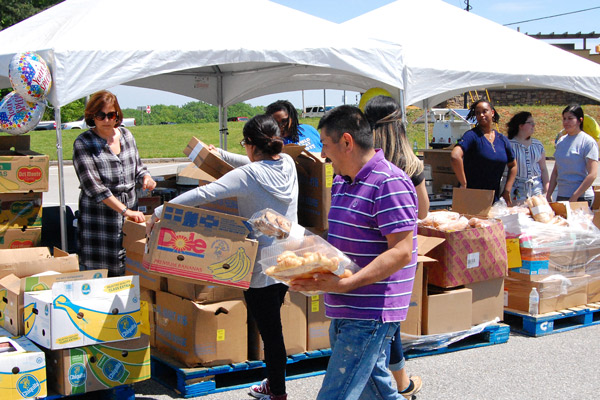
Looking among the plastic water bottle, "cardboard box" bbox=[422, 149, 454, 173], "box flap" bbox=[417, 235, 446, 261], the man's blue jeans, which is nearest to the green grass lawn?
"cardboard box" bbox=[422, 149, 454, 173]

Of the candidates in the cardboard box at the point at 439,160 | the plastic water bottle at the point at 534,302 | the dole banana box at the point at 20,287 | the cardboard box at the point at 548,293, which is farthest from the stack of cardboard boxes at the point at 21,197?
the cardboard box at the point at 439,160

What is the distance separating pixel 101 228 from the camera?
419 cm

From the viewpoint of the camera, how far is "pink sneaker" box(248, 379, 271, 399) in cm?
361

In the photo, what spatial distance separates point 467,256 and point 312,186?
125cm

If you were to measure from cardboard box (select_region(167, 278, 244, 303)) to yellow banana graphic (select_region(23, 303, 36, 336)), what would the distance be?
33.5 inches

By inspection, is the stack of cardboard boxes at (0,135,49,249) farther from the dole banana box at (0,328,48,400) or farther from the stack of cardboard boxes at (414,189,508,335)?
the stack of cardboard boxes at (414,189,508,335)

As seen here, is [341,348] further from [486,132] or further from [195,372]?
[486,132]

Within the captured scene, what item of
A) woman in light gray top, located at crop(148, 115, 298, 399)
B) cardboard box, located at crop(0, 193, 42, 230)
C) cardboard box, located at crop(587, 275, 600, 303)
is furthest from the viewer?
cardboard box, located at crop(587, 275, 600, 303)

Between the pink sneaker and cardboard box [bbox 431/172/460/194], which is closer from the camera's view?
the pink sneaker

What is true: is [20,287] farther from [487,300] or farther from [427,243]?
[487,300]

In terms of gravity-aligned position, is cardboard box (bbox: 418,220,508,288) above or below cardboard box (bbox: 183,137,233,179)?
below

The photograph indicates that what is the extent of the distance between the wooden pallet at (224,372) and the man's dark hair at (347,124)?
1.97 metres

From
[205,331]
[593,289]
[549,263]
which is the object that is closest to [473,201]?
[549,263]

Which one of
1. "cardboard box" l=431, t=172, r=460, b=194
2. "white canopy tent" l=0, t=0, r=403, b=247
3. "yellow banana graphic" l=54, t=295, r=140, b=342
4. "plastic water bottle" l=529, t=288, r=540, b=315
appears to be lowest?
"plastic water bottle" l=529, t=288, r=540, b=315
